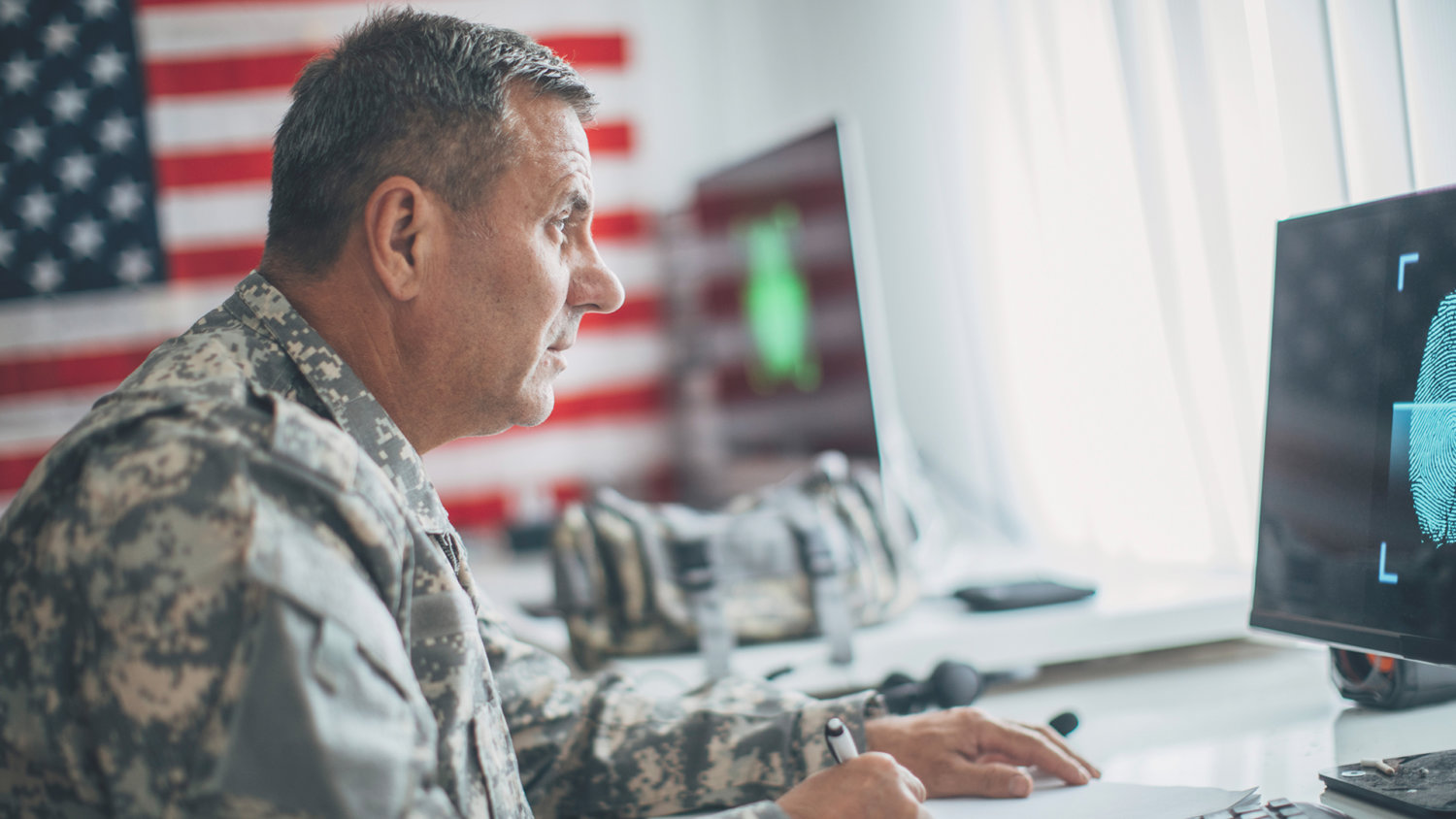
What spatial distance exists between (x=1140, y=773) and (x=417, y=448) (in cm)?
66

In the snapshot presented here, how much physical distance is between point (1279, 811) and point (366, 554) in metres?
0.62

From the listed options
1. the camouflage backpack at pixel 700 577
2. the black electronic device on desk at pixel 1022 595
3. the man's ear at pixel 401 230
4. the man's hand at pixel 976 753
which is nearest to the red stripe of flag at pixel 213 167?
the camouflage backpack at pixel 700 577

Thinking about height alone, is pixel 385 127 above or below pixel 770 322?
above

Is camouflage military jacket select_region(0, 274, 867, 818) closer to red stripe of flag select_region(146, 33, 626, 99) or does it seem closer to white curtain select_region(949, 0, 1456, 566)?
white curtain select_region(949, 0, 1456, 566)

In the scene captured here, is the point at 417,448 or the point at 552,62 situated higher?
the point at 552,62

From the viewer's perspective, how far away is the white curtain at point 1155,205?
1.13m

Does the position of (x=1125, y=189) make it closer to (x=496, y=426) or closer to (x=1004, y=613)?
(x=1004, y=613)

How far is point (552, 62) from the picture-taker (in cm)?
86

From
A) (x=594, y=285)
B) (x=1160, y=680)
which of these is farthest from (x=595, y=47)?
(x=1160, y=680)

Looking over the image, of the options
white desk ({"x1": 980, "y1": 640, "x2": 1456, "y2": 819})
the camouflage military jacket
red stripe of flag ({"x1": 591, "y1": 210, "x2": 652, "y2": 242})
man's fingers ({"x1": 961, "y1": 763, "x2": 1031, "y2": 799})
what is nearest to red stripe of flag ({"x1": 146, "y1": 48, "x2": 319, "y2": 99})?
red stripe of flag ({"x1": 591, "y1": 210, "x2": 652, "y2": 242})

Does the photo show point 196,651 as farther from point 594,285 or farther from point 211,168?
point 211,168

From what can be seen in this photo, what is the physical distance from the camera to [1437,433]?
0.75 m

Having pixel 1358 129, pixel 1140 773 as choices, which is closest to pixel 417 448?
pixel 1140 773

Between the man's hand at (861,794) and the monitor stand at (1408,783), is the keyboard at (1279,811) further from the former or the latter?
the man's hand at (861,794)
